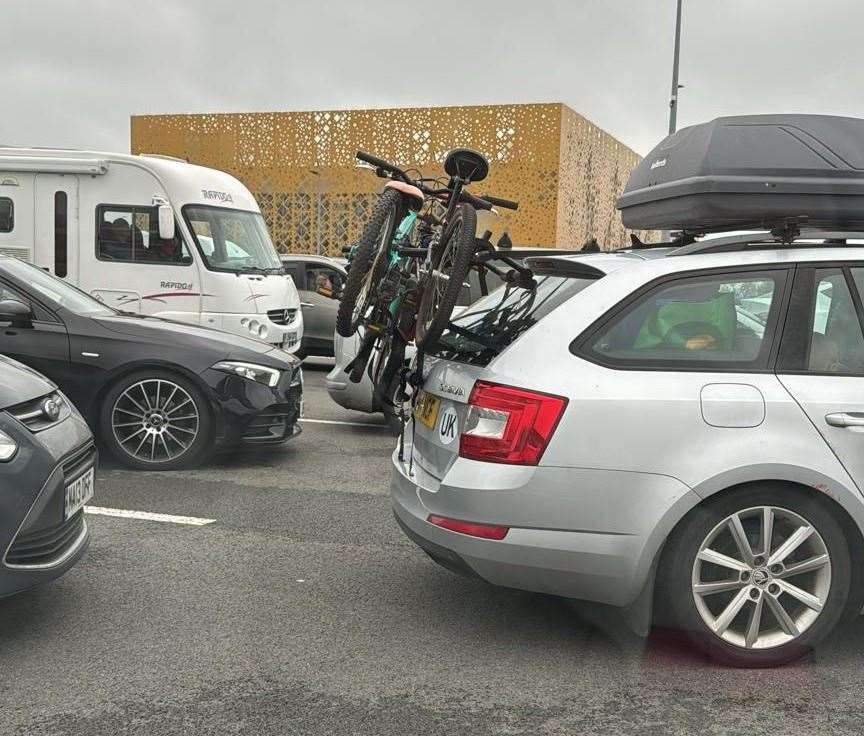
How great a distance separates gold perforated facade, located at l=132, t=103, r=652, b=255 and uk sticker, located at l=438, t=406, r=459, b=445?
36454 mm

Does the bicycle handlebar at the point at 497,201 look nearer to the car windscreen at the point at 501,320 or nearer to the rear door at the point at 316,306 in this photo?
the car windscreen at the point at 501,320

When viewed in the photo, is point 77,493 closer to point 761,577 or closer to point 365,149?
point 761,577

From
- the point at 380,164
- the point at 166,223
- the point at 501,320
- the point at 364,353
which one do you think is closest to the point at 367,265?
the point at 364,353

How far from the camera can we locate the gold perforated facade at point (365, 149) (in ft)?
133

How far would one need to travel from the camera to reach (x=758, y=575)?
11.8 feet

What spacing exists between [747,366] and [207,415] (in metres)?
4.24

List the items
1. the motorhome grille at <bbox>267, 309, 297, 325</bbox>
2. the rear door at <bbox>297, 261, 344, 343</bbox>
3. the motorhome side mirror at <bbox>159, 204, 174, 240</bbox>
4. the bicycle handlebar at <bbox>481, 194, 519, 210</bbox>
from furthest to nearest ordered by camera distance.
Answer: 1. the rear door at <bbox>297, 261, 344, 343</bbox>
2. the motorhome grille at <bbox>267, 309, 297, 325</bbox>
3. the motorhome side mirror at <bbox>159, 204, 174, 240</bbox>
4. the bicycle handlebar at <bbox>481, 194, 519, 210</bbox>

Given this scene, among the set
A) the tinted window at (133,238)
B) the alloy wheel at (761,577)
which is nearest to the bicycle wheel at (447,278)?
the alloy wheel at (761,577)

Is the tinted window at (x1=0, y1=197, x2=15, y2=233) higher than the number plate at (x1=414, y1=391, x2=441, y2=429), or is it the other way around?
the tinted window at (x1=0, y1=197, x2=15, y2=233)

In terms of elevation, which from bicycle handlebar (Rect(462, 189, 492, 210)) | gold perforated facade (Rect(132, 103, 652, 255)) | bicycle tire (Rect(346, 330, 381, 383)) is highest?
gold perforated facade (Rect(132, 103, 652, 255))

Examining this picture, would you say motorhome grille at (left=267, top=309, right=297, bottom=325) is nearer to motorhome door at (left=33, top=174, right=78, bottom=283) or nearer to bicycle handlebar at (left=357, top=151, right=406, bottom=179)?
motorhome door at (left=33, top=174, right=78, bottom=283)

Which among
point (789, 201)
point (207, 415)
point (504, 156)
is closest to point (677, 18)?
point (504, 156)

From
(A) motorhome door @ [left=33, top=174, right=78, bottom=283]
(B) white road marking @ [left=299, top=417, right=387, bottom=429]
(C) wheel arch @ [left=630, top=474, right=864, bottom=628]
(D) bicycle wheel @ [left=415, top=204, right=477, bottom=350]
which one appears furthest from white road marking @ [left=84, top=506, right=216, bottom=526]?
(A) motorhome door @ [left=33, top=174, right=78, bottom=283]

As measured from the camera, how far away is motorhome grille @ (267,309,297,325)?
37.8ft
